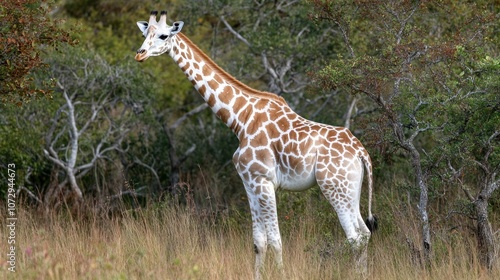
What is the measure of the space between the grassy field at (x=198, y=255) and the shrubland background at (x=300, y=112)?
0.03m

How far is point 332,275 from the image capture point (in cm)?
793

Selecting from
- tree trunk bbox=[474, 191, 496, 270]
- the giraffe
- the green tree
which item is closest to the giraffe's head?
the giraffe

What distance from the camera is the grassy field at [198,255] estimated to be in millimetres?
7160

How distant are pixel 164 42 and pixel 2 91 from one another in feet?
5.96

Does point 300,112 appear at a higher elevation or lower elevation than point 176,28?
lower

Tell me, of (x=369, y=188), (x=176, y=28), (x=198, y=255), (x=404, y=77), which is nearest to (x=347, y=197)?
(x=369, y=188)

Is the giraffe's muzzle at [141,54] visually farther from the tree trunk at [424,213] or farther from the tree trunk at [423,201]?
the tree trunk at [424,213]

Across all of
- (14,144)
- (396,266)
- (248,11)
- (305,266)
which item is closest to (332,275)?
(305,266)

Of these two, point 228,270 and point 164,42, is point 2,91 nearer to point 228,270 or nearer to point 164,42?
point 164,42

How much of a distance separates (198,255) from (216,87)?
5.61 ft

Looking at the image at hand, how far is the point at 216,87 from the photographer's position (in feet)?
29.1

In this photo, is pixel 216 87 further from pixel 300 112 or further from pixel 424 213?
pixel 300 112

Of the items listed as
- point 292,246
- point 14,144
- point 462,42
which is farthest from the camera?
point 14,144

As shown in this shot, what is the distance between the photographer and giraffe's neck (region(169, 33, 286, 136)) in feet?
28.8
